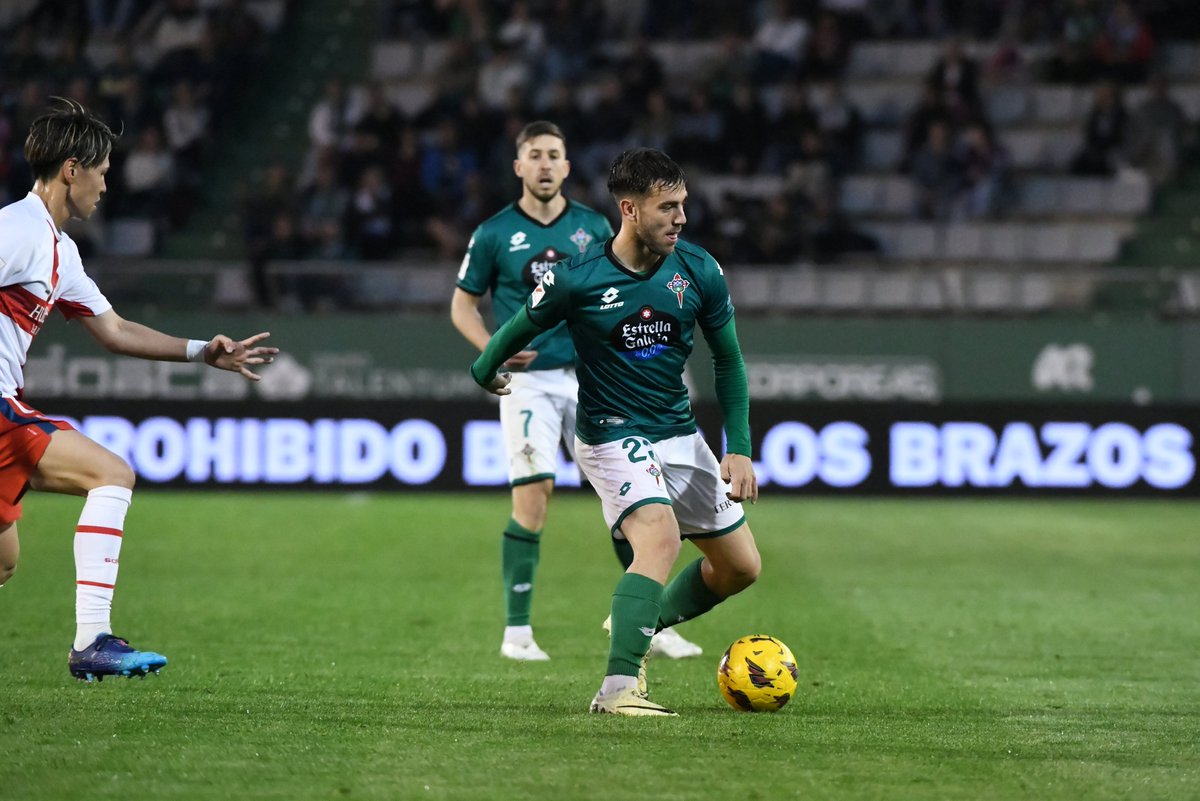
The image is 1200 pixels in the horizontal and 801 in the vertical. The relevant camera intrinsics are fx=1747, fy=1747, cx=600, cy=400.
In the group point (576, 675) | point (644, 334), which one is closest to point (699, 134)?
point (576, 675)

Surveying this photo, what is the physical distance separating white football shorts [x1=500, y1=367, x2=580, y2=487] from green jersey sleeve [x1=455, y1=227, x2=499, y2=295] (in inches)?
20.0

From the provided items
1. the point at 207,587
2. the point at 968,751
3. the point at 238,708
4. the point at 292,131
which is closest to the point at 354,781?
the point at 238,708

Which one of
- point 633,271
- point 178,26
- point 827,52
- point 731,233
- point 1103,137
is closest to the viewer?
point 633,271

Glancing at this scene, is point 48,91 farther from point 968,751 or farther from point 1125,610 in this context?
point 968,751

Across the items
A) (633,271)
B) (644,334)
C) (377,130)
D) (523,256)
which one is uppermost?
(377,130)

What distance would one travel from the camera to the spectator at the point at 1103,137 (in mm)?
21297

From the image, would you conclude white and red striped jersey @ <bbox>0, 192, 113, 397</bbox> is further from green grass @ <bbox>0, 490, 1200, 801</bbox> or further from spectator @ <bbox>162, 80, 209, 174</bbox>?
spectator @ <bbox>162, 80, 209, 174</bbox>

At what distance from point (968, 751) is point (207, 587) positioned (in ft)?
20.5

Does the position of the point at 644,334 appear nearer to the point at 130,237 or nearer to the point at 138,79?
the point at 130,237

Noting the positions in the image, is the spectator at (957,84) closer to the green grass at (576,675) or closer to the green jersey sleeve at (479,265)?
the green grass at (576,675)

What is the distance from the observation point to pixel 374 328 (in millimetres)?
19156

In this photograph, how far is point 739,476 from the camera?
6480mm

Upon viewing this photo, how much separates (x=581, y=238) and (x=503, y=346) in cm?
244

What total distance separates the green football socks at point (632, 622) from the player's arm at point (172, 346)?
165 centimetres
